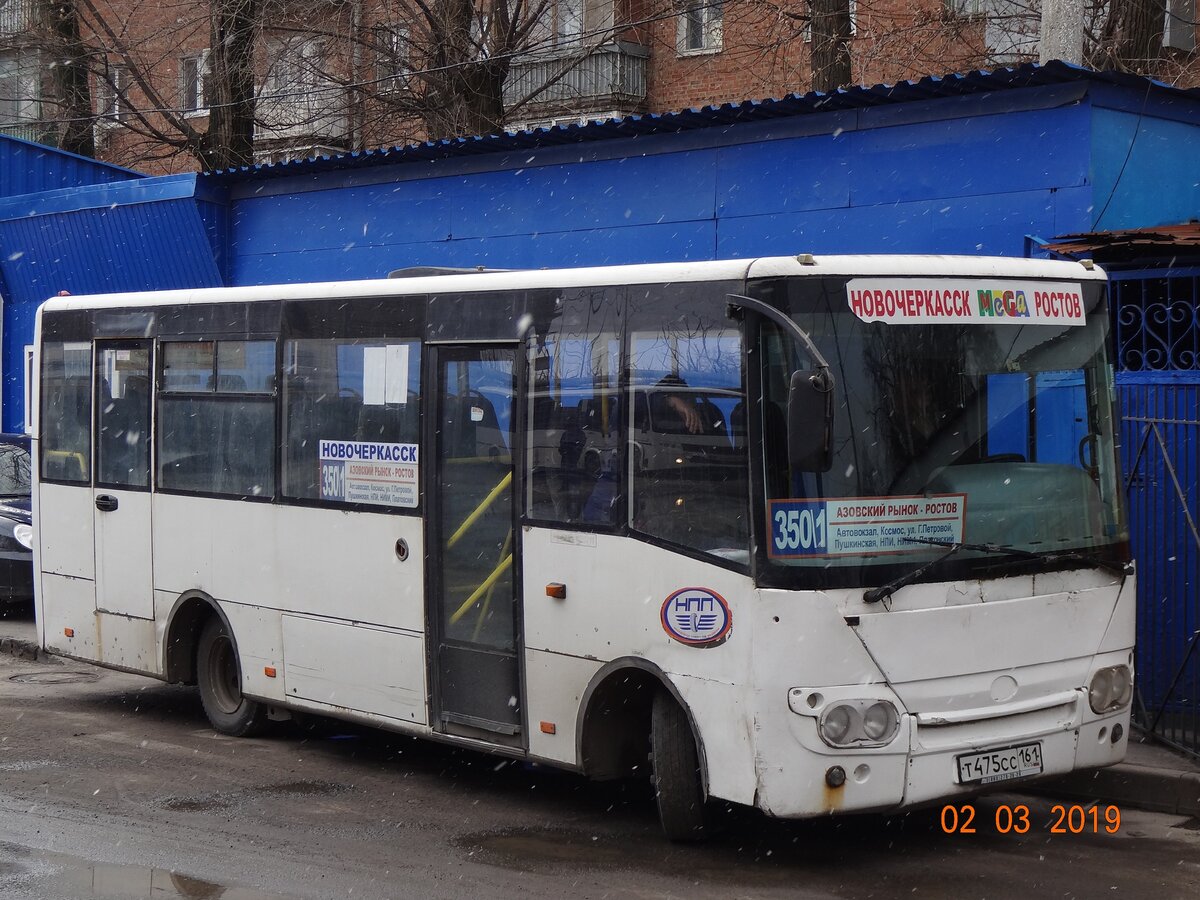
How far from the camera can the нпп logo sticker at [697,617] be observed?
638cm

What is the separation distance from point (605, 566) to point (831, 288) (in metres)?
1.60

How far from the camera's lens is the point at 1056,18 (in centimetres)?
1198

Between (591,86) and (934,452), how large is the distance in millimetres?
21519

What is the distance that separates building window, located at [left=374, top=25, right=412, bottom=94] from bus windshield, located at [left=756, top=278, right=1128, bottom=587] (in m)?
13.9

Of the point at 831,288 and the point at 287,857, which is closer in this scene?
the point at 831,288

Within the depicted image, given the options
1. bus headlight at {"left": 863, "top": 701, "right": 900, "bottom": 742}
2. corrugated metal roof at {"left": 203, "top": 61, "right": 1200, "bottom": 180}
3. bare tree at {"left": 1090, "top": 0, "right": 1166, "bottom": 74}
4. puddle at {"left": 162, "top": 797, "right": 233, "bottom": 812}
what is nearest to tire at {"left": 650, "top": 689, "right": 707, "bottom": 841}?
bus headlight at {"left": 863, "top": 701, "right": 900, "bottom": 742}

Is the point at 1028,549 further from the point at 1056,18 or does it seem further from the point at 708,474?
the point at 1056,18

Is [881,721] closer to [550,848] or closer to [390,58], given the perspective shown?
[550,848]

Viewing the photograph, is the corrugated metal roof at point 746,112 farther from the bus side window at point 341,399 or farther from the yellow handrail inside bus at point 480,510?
the yellow handrail inside bus at point 480,510

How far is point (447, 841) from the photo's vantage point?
705 cm

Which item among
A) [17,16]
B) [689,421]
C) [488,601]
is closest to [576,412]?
[689,421]

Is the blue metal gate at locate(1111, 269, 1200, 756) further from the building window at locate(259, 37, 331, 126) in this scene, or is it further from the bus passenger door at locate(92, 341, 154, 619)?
the building window at locate(259, 37, 331, 126)

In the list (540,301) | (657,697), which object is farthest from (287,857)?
(540,301)

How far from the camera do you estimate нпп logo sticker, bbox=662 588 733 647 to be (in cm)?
638
